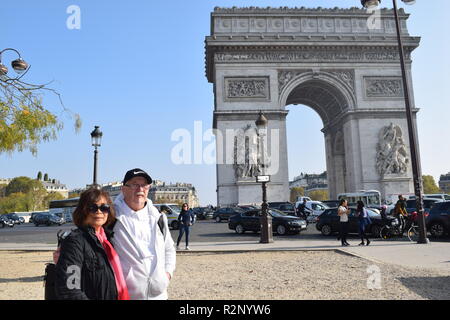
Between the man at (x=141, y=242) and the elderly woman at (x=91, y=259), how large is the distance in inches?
4.5

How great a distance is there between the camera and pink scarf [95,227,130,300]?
8.19ft

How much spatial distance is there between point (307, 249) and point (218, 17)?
1103 inches

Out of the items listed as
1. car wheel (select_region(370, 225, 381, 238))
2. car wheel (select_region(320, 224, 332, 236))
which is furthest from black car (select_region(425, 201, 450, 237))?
car wheel (select_region(320, 224, 332, 236))

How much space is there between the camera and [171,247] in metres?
3.04

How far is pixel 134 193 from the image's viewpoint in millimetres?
2877

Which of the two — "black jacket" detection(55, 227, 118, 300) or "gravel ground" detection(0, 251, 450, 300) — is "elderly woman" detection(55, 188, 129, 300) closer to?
"black jacket" detection(55, 227, 118, 300)

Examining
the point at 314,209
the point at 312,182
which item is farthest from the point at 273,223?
the point at 312,182

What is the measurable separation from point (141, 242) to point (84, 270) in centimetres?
50

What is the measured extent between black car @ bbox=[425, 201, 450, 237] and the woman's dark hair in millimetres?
15377

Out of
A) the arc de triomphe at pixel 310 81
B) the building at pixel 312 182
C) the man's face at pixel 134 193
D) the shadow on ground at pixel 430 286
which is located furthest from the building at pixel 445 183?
the man's face at pixel 134 193

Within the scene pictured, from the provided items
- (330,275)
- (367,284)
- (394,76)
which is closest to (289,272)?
(330,275)

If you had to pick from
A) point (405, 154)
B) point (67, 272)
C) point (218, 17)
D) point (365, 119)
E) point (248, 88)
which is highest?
point (218, 17)

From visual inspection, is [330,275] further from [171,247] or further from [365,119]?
[365,119]

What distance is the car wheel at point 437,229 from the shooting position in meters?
14.7
